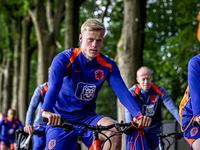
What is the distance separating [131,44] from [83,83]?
4401 millimetres

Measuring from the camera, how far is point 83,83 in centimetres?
377

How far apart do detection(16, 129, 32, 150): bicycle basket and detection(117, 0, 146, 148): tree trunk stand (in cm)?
251

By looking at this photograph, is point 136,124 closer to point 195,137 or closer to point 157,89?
point 195,137

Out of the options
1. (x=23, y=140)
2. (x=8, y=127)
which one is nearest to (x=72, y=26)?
(x=8, y=127)

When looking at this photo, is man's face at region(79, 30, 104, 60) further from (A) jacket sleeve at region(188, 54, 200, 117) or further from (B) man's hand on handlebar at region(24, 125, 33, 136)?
(B) man's hand on handlebar at region(24, 125, 33, 136)

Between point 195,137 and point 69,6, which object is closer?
point 195,137

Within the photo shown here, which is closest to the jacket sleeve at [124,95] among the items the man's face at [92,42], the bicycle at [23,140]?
the man's face at [92,42]

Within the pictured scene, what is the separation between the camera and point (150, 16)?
1566cm

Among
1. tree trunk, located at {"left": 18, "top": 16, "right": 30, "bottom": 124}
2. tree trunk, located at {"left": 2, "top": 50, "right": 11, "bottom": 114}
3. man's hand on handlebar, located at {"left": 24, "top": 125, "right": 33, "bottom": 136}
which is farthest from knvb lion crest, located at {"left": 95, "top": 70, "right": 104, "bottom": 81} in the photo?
tree trunk, located at {"left": 2, "top": 50, "right": 11, "bottom": 114}

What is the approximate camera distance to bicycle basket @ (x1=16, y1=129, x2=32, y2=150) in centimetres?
630

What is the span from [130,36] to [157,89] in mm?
2435

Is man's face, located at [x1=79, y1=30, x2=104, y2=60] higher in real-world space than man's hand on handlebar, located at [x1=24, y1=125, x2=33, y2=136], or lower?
higher

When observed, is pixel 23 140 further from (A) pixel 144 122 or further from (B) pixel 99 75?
(A) pixel 144 122

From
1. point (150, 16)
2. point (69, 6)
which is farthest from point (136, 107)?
point (150, 16)
